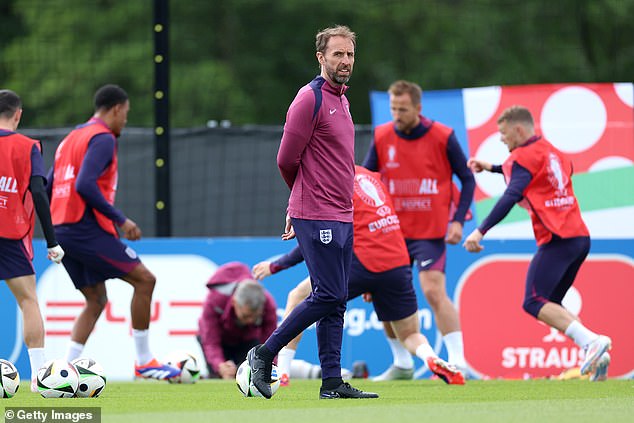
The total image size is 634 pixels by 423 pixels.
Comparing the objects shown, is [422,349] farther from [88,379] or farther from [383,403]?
[88,379]

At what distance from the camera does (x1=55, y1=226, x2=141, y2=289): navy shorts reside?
11.6m

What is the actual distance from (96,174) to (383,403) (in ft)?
11.6

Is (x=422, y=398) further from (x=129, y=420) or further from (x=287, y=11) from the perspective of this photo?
(x=287, y=11)

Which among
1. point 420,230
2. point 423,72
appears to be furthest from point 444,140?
point 423,72

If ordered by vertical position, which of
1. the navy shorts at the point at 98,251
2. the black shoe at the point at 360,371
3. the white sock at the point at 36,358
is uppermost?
the navy shorts at the point at 98,251

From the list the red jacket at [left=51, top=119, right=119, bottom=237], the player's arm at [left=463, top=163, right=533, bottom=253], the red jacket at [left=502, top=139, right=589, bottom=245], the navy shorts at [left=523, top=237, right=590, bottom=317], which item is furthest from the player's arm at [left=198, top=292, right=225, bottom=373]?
the red jacket at [left=502, top=139, right=589, bottom=245]

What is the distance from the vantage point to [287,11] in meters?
27.4

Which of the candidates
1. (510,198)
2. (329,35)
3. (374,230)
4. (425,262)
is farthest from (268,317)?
(329,35)

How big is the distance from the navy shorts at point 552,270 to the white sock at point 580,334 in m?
0.30

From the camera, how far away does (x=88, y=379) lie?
32.0 ft

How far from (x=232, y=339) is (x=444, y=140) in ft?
8.14

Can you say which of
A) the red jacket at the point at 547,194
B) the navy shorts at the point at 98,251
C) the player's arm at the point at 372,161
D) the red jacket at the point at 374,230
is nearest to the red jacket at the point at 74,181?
the navy shorts at the point at 98,251

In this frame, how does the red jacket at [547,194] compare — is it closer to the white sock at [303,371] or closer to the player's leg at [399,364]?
the player's leg at [399,364]

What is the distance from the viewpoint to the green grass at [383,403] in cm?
793
